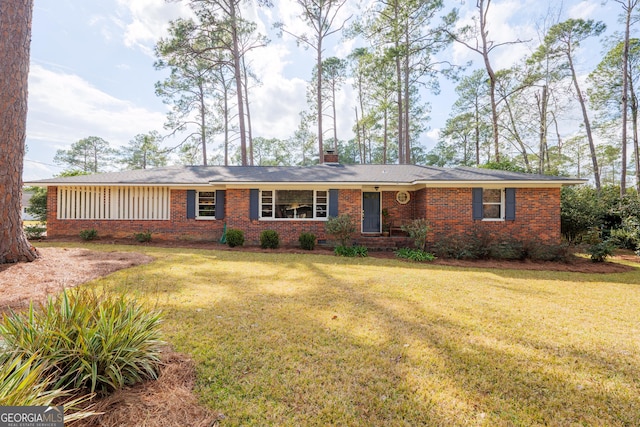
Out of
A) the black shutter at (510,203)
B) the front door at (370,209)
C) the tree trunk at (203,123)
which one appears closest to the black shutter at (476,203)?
the black shutter at (510,203)

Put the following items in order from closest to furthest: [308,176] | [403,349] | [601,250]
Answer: [403,349] < [601,250] < [308,176]

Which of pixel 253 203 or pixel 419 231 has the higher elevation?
pixel 253 203

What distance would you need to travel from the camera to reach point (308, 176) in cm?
1198

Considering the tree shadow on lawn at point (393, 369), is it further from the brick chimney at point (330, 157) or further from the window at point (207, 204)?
the brick chimney at point (330, 157)

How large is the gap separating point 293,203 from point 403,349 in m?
9.27

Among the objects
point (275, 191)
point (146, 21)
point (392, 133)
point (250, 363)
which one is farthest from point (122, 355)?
point (392, 133)

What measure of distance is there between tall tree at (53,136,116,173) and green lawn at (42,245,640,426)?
44237 mm

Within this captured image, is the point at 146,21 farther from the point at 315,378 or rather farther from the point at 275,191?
the point at 315,378

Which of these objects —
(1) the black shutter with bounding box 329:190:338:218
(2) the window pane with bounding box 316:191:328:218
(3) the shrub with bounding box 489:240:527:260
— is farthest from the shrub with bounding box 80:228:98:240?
(3) the shrub with bounding box 489:240:527:260

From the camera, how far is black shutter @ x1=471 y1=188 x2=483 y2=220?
10734mm

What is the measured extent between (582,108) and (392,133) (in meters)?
13.5

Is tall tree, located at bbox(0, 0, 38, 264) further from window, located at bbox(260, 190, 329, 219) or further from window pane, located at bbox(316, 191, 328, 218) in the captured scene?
window pane, located at bbox(316, 191, 328, 218)

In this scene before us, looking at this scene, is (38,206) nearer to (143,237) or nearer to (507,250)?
(143,237)

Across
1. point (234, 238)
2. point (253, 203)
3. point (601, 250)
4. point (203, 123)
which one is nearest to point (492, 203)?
point (601, 250)
